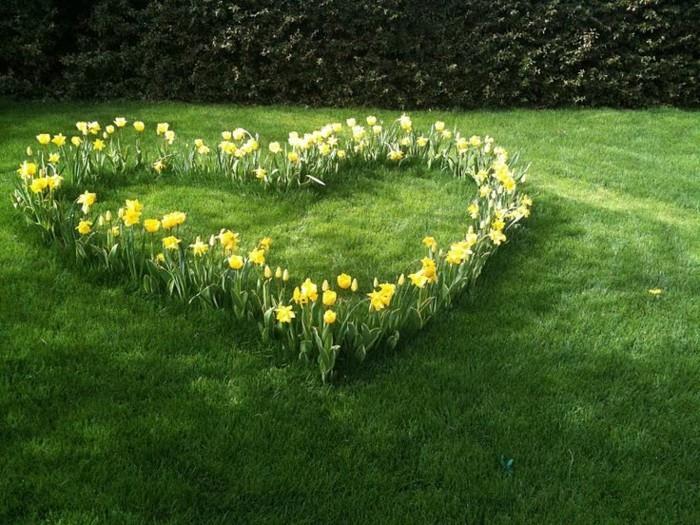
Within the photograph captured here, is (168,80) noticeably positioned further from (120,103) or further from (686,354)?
(686,354)

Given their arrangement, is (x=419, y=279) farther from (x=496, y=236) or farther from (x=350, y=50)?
(x=350, y=50)

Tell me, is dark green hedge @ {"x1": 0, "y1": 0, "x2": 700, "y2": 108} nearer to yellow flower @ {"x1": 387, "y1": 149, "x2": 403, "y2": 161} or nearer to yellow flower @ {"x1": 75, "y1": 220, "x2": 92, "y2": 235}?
yellow flower @ {"x1": 387, "y1": 149, "x2": 403, "y2": 161}

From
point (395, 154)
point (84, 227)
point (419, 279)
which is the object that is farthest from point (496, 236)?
Answer: point (84, 227)

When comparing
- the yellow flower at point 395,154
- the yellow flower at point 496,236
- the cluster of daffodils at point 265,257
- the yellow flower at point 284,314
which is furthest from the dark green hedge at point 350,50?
the yellow flower at point 284,314

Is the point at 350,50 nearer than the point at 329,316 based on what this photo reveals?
No

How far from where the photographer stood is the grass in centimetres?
264

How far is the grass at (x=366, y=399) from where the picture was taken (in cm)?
264

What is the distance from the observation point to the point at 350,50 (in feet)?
28.6

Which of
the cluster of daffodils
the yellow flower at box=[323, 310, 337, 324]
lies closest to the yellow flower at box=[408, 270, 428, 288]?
the cluster of daffodils

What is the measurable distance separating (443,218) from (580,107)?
4.94 meters

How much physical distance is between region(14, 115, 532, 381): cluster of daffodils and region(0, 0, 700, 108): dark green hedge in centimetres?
313

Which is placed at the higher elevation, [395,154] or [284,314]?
[395,154]

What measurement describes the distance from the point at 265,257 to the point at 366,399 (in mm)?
1488

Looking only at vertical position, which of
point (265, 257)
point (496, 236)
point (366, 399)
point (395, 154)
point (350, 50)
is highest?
point (350, 50)
